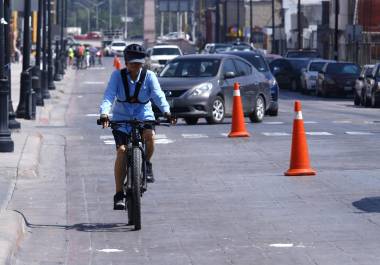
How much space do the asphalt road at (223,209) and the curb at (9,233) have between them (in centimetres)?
12

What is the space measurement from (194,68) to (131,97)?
16038 millimetres

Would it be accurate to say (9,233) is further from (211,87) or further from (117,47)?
→ (117,47)

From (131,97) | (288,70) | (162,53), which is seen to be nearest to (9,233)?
(131,97)

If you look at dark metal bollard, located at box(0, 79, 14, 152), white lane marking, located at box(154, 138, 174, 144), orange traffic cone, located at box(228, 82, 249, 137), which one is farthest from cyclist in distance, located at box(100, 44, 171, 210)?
orange traffic cone, located at box(228, 82, 249, 137)

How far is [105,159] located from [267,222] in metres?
7.43

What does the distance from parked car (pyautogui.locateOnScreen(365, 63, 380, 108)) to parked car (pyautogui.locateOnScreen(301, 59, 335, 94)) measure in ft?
32.9

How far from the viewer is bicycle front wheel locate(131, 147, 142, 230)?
1166 centimetres

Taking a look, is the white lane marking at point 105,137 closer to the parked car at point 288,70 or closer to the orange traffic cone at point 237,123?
the orange traffic cone at point 237,123

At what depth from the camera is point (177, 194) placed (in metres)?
14.6

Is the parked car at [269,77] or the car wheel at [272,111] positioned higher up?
the parked car at [269,77]

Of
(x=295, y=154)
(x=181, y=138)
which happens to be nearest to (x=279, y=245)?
(x=295, y=154)

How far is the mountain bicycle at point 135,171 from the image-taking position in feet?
38.3

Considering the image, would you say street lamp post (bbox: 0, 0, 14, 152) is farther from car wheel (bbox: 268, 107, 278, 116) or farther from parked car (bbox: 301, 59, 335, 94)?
parked car (bbox: 301, 59, 335, 94)

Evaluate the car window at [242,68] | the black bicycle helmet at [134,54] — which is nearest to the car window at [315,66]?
the car window at [242,68]
